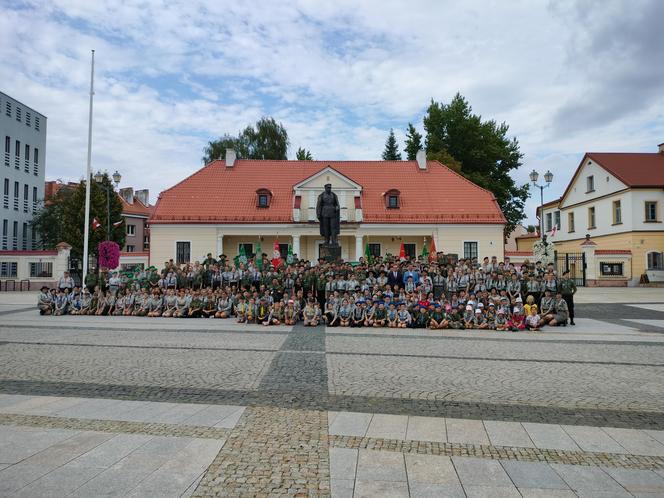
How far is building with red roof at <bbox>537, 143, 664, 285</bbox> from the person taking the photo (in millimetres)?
34688

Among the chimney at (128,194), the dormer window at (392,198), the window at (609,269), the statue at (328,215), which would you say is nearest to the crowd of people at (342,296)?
the statue at (328,215)

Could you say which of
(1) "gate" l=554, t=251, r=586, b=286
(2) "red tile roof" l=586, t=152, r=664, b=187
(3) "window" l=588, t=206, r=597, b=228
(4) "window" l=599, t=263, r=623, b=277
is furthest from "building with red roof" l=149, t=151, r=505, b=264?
(3) "window" l=588, t=206, r=597, b=228

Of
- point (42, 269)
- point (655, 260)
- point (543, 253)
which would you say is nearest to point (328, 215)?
point (543, 253)

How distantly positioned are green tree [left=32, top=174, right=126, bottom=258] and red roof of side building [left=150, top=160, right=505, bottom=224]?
6.89 meters

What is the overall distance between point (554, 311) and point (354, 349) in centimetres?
780

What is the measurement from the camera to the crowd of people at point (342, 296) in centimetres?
1465

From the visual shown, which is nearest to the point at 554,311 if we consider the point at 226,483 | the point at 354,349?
the point at 354,349

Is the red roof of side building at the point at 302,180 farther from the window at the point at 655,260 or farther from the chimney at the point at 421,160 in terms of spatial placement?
the window at the point at 655,260

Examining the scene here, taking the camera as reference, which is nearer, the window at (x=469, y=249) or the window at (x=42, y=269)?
the window at (x=469, y=249)

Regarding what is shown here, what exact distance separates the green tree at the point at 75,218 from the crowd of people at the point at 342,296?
65.9ft

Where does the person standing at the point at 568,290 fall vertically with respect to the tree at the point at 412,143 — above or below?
below

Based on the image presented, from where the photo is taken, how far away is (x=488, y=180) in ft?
150

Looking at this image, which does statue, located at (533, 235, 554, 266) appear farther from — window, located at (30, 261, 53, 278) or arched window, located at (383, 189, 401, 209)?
window, located at (30, 261, 53, 278)

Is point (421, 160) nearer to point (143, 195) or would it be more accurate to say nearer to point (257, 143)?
point (257, 143)
